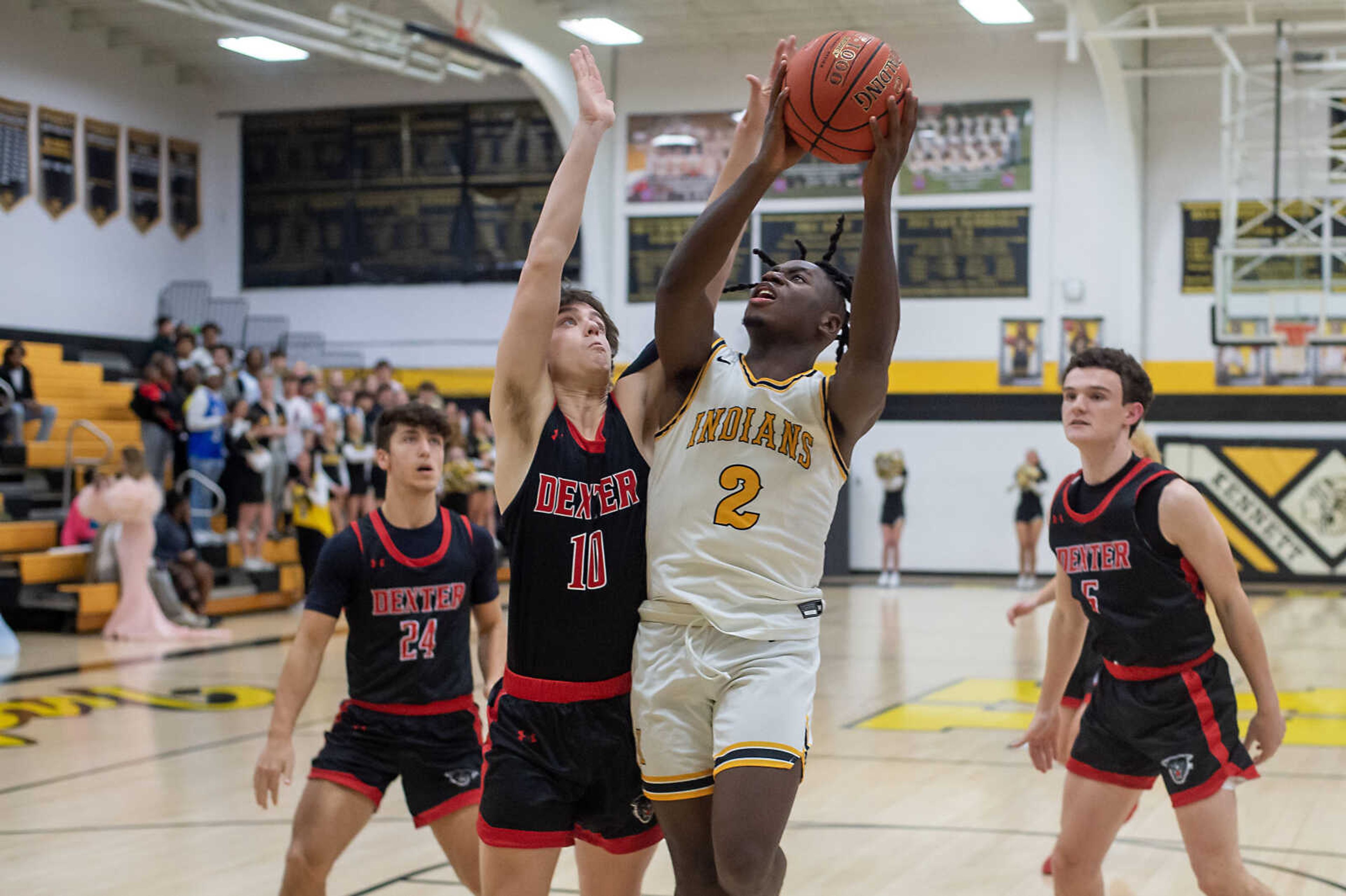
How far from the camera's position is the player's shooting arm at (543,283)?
125 inches

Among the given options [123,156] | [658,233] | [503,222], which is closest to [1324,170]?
[658,233]

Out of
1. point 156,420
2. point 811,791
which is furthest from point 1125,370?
point 156,420

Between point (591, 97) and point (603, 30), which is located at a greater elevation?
point (603, 30)

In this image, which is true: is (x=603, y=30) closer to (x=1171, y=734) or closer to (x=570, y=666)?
(x=1171, y=734)

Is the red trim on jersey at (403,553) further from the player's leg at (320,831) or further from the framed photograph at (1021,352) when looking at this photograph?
the framed photograph at (1021,352)

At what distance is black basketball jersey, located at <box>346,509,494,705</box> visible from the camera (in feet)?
14.6

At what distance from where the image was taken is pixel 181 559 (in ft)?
44.5

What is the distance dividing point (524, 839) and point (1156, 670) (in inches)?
77.1

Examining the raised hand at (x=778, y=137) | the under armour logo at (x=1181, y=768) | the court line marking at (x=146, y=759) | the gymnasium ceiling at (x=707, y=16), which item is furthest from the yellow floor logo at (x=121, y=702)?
the gymnasium ceiling at (x=707, y=16)

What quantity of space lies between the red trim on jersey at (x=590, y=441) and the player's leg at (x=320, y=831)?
1.50 m

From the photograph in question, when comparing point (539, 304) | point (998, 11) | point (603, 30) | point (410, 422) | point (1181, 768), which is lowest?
point (1181, 768)

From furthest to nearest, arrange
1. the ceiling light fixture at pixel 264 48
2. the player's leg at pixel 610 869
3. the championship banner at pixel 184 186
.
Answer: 1. the championship banner at pixel 184 186
2. the ceiling light fixture at pixel 264 48
3. the player's leg at pixel 610 869

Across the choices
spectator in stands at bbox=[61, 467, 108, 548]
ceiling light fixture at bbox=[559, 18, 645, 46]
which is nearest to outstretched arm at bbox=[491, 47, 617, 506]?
spectator in stands at bbox=[61, 467, 108, 548]

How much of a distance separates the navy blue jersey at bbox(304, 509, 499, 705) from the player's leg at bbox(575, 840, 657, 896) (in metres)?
1.25
